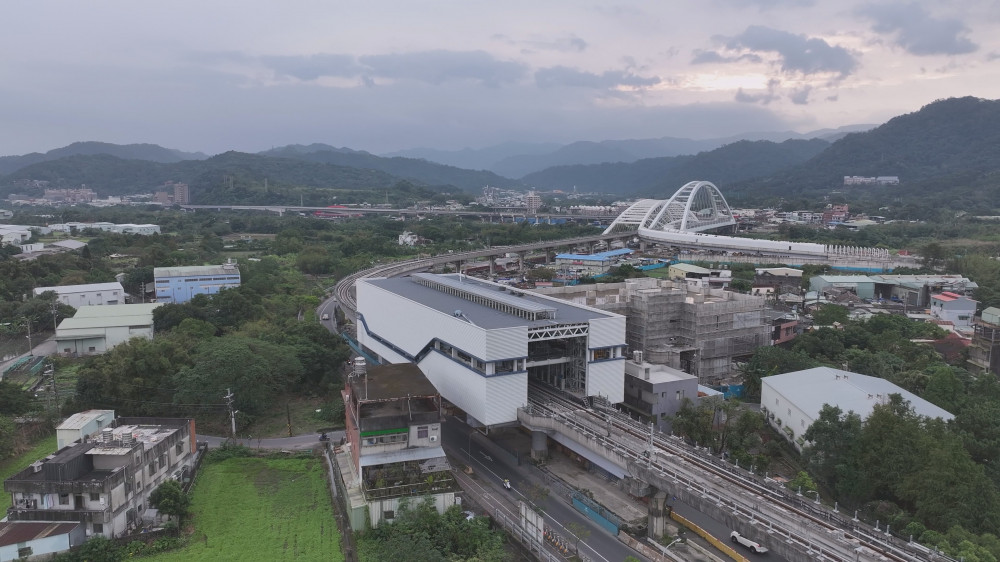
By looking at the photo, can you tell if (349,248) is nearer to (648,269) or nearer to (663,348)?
(648,269)

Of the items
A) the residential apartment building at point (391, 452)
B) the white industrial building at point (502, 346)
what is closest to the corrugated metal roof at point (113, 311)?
the white industrial building at point (502, 346)

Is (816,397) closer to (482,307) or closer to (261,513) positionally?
(482,307)

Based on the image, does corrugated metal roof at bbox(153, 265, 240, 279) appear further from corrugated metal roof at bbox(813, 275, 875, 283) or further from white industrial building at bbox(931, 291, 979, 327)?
white industrial building at bbox(931, 291, 979, 327)

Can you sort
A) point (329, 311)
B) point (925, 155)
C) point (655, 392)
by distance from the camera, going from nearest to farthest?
point (655, 392) < point (329, 311) < point (925, 155)

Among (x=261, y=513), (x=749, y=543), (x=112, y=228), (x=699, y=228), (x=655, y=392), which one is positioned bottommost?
(x=261, y=513)

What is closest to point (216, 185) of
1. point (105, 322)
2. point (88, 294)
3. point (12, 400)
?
point (88, 294)

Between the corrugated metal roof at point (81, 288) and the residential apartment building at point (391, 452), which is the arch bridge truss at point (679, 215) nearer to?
the corrugated metal roof at point (81, 288)

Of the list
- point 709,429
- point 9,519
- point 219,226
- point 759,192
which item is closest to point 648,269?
point 709,429
